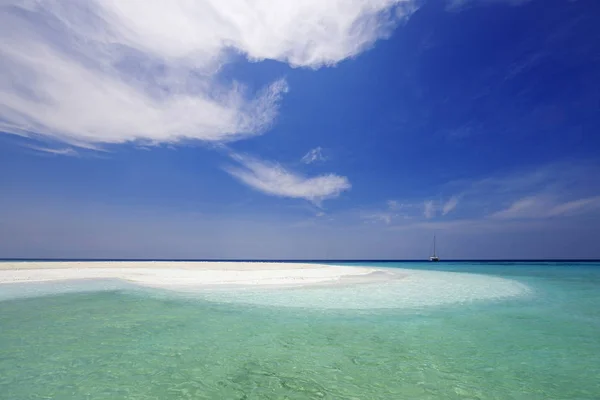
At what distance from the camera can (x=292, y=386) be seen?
19.8 feet

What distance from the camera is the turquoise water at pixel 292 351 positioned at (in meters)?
5.95

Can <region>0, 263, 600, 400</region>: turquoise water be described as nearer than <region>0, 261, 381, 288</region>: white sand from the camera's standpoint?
Yes

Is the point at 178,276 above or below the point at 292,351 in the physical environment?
below

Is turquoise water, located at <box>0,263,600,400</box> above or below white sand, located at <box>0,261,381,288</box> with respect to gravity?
above

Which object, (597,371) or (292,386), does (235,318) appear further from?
(597,371)

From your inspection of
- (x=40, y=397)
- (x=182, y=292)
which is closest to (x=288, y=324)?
(x=40, y=397)

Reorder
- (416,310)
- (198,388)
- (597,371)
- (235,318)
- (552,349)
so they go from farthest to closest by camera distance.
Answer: (416,310)
(235,318)
(552,349)
(597,371)
(198,388)

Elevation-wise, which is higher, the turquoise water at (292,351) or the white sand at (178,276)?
the turquoise water at (292,351)

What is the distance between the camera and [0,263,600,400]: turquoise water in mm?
5945

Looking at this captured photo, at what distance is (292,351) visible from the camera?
319 inches

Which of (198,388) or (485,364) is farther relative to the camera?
(485,364)

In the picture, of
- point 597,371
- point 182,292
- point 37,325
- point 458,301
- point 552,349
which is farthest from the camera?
point 182,292

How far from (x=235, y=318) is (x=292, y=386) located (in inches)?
250

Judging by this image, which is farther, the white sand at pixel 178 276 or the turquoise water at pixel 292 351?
the white sand at pixel 178 276
